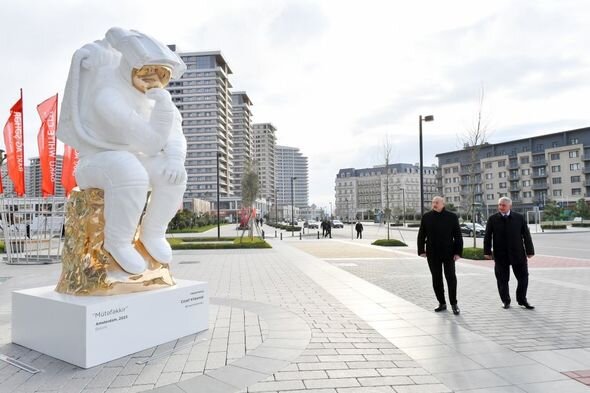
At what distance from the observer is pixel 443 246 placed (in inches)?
253

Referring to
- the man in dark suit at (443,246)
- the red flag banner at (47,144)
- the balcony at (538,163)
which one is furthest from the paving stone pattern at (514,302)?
the balcony at (538,163)

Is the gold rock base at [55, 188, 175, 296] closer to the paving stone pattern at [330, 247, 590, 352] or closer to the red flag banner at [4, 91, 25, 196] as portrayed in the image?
the paving stone pattern at [330, 247, 590, 352]

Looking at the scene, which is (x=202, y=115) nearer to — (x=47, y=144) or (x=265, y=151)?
(x=265, y=151)

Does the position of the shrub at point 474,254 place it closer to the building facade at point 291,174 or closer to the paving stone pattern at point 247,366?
the paving stone pattern at point 247,366

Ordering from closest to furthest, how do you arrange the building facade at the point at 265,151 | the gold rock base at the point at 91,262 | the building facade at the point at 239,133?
the gold rock base at the point at 91,262
the building facade at the point at 239,133
the building facade at the point at 265,151

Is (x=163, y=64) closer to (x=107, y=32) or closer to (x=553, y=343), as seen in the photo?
(x=107, y=32)

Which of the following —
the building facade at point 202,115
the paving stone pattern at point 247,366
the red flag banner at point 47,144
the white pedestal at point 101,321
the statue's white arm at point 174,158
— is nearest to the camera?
the paving stone pattern at point 247,366

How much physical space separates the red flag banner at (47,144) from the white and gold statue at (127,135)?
1157cm

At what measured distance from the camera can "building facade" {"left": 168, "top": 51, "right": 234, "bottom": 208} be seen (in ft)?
332

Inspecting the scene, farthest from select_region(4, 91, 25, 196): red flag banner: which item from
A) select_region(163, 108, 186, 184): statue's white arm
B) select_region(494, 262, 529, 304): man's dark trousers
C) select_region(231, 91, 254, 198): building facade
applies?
select_region(231, 91, 254, 198): building facade

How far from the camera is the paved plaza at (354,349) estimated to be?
3605 mm

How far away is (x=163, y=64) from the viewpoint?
5.04m

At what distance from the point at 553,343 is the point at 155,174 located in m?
5.26

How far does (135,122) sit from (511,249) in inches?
242
